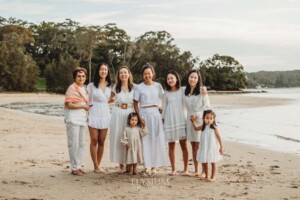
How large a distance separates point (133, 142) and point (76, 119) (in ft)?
3.31

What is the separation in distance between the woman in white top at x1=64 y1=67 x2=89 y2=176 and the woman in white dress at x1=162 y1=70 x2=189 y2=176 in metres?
1.35

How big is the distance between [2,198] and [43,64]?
182 feet

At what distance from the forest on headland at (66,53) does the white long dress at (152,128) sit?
40.9 metres

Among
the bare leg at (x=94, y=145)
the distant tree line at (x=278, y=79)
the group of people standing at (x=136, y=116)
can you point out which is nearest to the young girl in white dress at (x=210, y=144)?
the group of people standing at (x=136, y=116)

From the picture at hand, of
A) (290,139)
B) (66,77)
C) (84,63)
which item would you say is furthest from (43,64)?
(290,139)

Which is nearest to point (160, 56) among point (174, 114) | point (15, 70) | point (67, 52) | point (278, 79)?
point (67, 52)

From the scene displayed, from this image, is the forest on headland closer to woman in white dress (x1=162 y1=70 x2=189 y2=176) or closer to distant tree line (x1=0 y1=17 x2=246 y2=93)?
distant tree line (x1=0 y1=17 x2=246 y2=93)

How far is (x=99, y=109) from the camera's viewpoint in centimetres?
679

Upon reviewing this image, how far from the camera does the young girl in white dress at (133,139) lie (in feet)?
21.5

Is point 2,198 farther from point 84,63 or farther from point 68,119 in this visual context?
point 84,63

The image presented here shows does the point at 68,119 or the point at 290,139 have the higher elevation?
the point at 68,119

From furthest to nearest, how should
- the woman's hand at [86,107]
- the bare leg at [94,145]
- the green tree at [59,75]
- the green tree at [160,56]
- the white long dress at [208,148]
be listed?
the green tree at [160,56]
the green tree at [59,75]
the bare leg at [94,145]
the woman's hand at [86,107]
the white long dress at [208,148]

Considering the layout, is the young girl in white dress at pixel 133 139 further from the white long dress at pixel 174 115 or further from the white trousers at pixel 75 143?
the white trousers at pixel 75 143

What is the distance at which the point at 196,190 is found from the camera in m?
5.81
